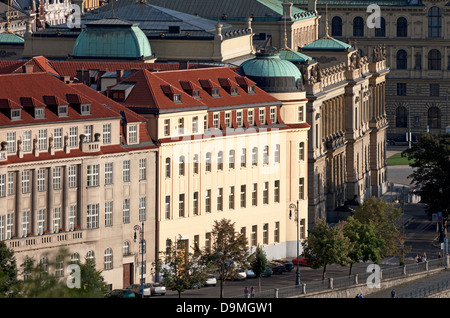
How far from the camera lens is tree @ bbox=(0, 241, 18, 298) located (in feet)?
580

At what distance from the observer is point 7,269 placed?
625ft

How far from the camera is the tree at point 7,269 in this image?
17690 centimetres

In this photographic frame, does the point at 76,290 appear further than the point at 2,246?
No

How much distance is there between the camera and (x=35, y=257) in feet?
654
